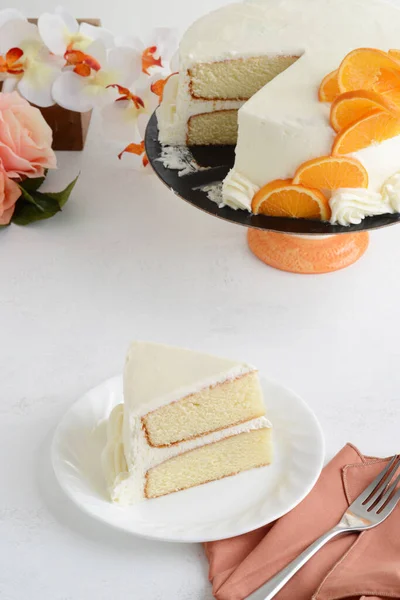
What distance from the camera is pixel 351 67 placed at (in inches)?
68.4

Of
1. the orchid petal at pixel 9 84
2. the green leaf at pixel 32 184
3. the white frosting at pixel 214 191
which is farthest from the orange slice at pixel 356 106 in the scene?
the orchid petal at pixel 9 84

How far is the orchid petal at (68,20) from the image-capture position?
2096mm

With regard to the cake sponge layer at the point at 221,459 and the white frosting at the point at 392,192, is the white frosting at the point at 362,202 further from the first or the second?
the cake sponge layer at the point at 221,459

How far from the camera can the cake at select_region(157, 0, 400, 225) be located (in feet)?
5.62

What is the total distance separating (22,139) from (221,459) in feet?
3.08

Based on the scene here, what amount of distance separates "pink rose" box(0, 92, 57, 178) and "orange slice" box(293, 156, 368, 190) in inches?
24.2

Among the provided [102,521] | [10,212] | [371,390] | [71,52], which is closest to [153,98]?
[71,52]

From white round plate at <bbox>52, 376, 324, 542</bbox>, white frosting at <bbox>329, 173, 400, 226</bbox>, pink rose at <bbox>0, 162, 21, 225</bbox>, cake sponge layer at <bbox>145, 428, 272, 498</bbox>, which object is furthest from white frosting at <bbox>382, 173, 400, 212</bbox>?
pink rose at <bbox>0, 162, 21, 225</bbox>

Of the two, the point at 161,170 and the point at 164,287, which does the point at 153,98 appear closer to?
the point at 161,170

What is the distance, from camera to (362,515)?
134 cm

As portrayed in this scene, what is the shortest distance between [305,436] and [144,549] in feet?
1.01

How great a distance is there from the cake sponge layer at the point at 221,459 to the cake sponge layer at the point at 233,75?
90cm

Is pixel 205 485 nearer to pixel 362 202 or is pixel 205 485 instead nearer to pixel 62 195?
pixel 362 202

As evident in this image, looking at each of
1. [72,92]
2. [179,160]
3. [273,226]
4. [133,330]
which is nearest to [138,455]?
[133,330]
